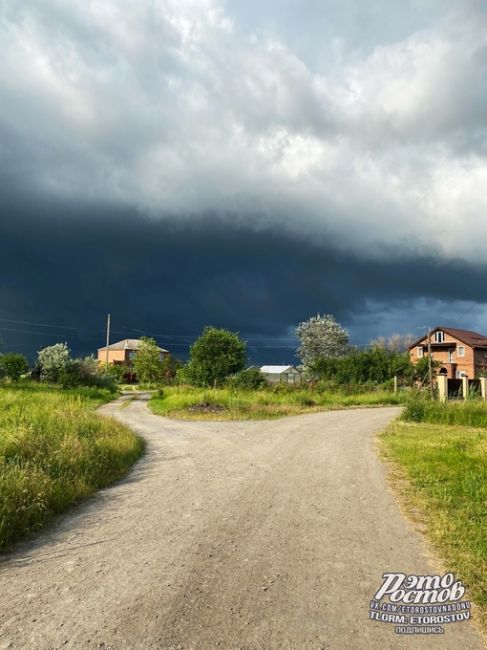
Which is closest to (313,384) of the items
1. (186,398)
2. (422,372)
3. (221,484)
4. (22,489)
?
(422,372)

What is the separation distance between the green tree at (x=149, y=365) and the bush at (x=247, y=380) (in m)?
29.5

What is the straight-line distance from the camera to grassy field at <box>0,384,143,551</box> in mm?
6789

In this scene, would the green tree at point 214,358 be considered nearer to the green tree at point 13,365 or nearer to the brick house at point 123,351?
the green tree at point 13,365

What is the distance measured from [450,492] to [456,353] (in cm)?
6903

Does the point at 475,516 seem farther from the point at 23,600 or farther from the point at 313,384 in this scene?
the point at 313,384

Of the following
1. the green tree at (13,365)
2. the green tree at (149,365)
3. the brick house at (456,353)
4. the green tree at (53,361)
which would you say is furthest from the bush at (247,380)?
the brick house at (456,353)

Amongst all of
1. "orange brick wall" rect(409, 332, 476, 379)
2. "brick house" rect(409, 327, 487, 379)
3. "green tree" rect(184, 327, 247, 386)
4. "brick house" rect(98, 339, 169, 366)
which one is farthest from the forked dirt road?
"brick house" rect(98, 339, 169, 366)

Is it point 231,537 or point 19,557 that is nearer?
point 19,557

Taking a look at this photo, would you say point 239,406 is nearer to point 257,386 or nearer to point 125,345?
point 257,386

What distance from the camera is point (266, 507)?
7.93 meters

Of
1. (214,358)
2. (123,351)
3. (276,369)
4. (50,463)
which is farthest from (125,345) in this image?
(50,463)

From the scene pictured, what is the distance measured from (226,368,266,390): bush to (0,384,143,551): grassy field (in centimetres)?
3127

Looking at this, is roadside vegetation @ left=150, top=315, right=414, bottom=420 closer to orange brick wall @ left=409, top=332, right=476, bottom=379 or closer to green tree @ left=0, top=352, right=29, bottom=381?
orange brick wall @ left=409, top=332, right=476, bottom=379

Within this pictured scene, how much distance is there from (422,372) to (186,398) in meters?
36.8
